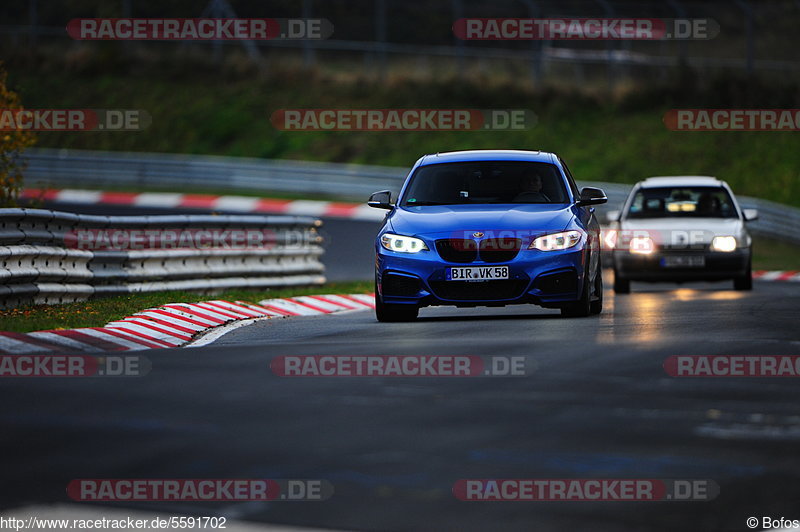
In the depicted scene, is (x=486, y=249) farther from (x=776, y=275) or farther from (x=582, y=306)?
(x=776, y=275)

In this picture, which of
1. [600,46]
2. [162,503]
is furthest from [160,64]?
[162,503]

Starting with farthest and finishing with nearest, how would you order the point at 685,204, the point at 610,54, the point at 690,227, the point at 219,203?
the point at 610,54, the point at 219,203, the point at 685,204, the point at 690,227

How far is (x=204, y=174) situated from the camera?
1537 inches

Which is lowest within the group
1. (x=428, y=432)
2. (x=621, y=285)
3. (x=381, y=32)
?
(x=621, y=285)

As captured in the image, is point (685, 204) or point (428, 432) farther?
point (685, 204)

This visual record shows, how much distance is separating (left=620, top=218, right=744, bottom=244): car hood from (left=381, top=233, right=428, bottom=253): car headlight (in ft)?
23.1

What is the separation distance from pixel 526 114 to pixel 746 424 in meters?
36.2

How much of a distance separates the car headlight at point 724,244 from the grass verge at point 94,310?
17.7 feet

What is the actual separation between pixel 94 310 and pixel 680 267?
8408mm

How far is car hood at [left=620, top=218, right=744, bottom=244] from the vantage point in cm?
2020

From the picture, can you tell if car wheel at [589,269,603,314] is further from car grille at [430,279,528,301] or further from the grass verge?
the grass verge

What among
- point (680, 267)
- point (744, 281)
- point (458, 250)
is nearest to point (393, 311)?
point (458, 250)

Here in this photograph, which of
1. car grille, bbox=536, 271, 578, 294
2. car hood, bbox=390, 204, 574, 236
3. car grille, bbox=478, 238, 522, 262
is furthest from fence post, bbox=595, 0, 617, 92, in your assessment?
car grille, bbox=478, 238, 522, 262

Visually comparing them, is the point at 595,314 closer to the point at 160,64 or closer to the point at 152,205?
the point at 152,205
